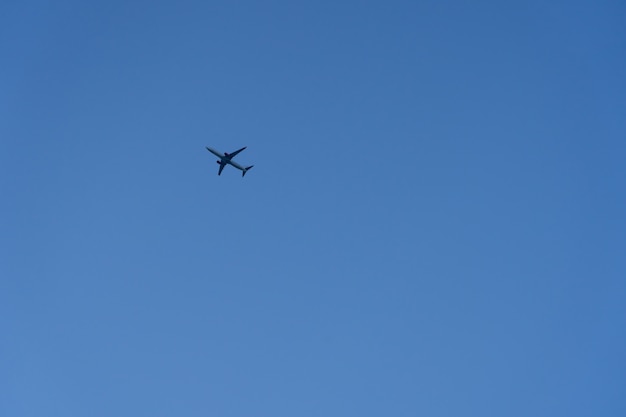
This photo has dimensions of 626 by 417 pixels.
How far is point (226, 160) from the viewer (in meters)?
136
